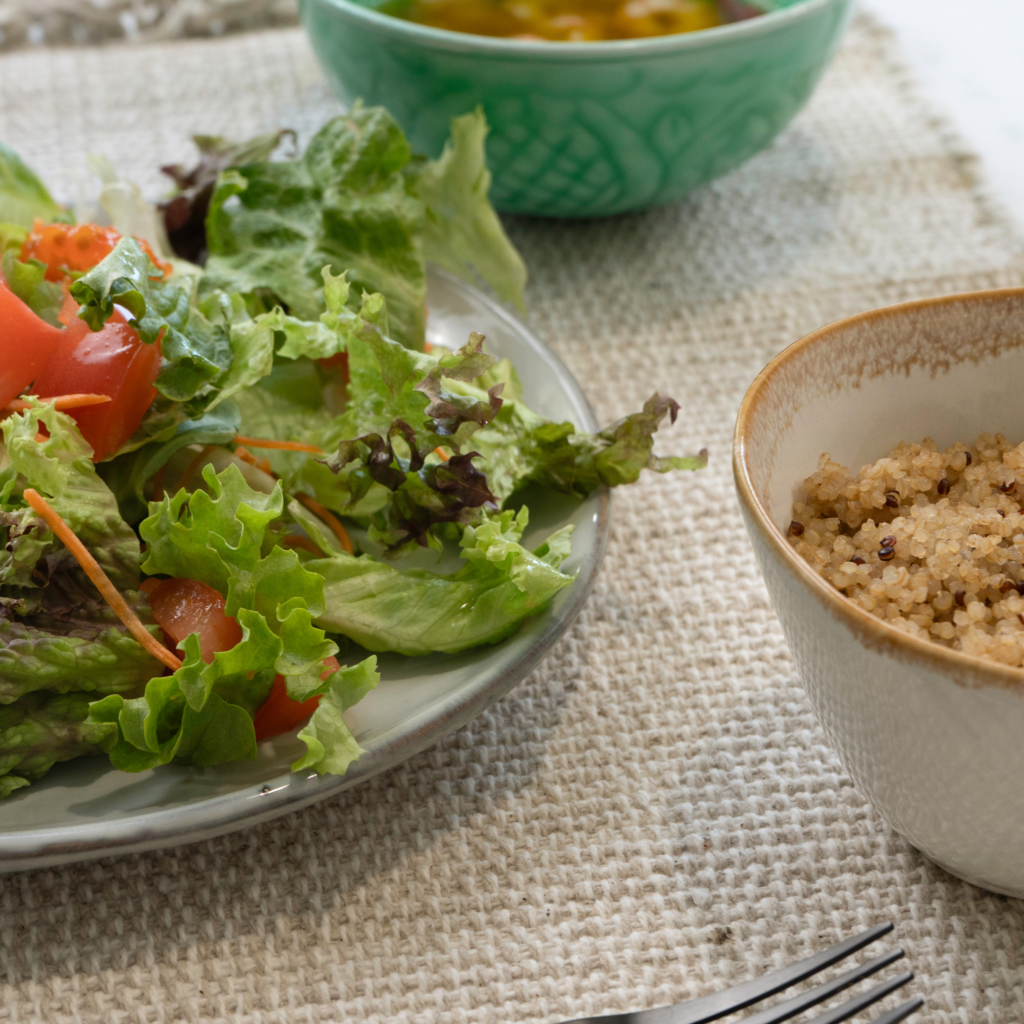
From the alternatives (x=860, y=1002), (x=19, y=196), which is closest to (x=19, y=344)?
(x=19, y=196)

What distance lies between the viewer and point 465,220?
1597 millimetres

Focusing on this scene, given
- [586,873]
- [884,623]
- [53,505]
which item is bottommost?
[586,873]

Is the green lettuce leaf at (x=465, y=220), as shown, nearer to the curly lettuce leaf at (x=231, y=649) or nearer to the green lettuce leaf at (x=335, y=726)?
the curly lettuce leaf at (x=231, y=649)

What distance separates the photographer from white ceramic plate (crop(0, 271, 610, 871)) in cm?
89

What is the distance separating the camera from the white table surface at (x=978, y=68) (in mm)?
2217

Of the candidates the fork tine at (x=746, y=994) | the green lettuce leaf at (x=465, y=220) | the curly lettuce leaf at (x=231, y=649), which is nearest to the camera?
the fork tine at (x=746, y=994)

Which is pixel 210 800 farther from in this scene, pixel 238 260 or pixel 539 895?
pixel 238 260

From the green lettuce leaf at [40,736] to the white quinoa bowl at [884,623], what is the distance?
2.00 ft

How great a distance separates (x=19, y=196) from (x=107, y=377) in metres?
0.51

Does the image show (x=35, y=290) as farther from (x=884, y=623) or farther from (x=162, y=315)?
(x=884, y=623)

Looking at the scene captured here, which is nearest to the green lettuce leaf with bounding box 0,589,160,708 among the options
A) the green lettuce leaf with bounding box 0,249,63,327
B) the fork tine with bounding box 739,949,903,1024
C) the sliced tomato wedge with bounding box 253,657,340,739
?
the sliced tomato wedge with bounding box 253,657,340,739

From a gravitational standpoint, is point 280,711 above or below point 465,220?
below

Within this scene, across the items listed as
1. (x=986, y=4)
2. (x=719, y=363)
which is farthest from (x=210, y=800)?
(x=986, y=4)

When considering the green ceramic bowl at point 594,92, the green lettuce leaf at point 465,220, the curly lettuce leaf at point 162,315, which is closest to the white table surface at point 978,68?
the green ceramic bowl at point 594,92
